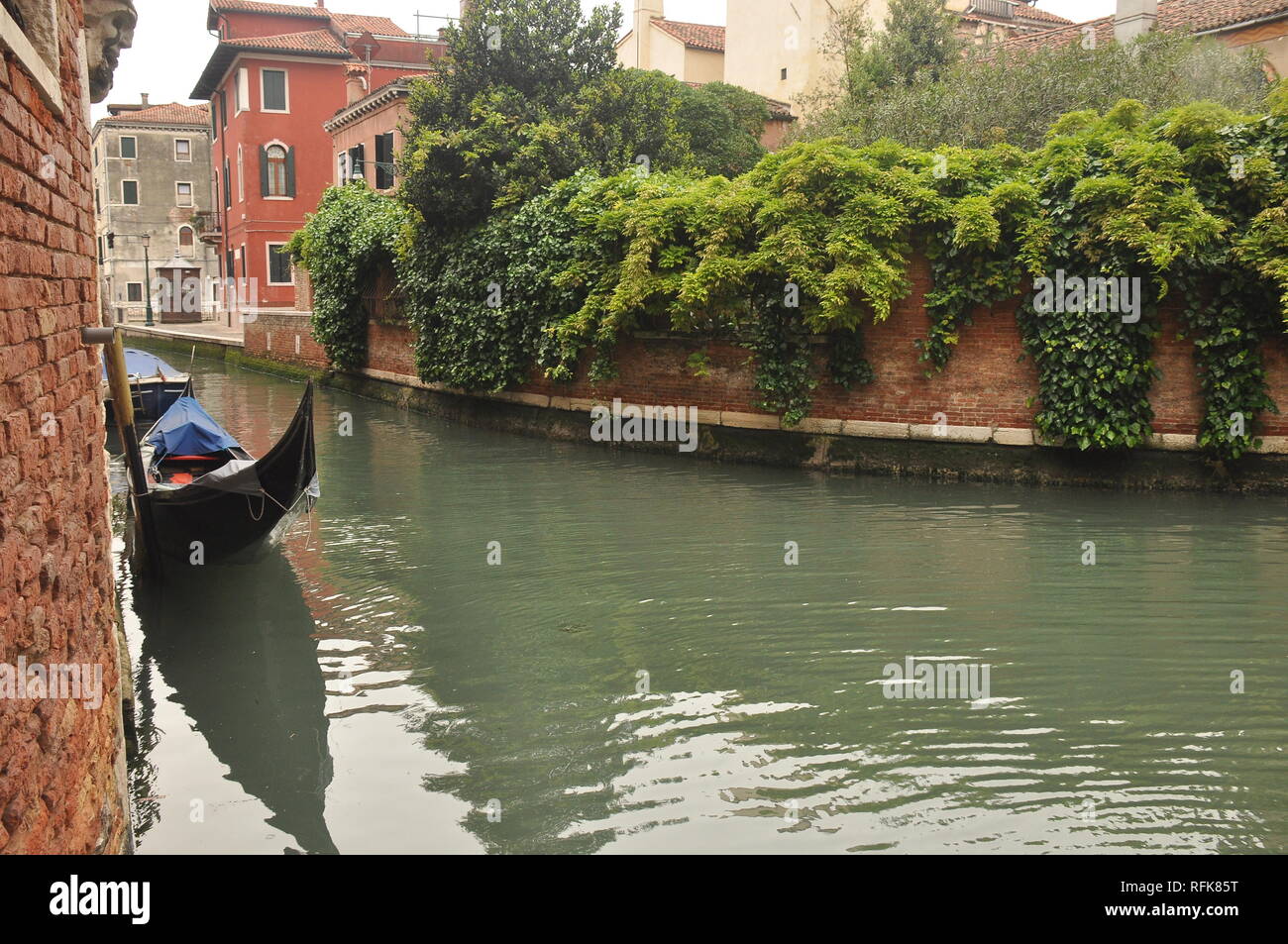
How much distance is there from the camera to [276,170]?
1078 inches

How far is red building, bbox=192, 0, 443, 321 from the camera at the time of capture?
87.4ft

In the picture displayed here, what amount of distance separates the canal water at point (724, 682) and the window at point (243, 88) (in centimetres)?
2089

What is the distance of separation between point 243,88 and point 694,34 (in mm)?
10234

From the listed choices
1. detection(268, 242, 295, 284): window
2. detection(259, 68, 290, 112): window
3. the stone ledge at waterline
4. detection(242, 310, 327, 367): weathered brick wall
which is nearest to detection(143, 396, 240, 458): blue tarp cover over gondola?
the stone ledge at waterline

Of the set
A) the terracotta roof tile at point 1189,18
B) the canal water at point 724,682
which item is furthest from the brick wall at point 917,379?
the terracotta roof tile at point 1189,18

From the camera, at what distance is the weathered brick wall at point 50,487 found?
2.12 m

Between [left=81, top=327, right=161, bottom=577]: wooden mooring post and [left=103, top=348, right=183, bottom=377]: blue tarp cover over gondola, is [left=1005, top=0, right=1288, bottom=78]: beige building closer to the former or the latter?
[left=103, top=348, right=183, bottom=377]: blue tarp cover over gondola

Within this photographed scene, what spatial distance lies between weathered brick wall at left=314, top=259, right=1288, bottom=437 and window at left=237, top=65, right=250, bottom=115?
18.9 meters

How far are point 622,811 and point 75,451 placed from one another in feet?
6.21

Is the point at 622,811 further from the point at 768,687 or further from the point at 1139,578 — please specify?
the point at 1139,578

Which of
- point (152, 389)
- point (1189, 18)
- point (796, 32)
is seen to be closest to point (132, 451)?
point (152, 389)

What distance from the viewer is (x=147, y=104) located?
4234 centimetres

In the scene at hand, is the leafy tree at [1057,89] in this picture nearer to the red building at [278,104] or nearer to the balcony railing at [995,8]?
the balcony railing at [995,8]

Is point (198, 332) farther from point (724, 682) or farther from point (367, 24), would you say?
point (724, 682)
